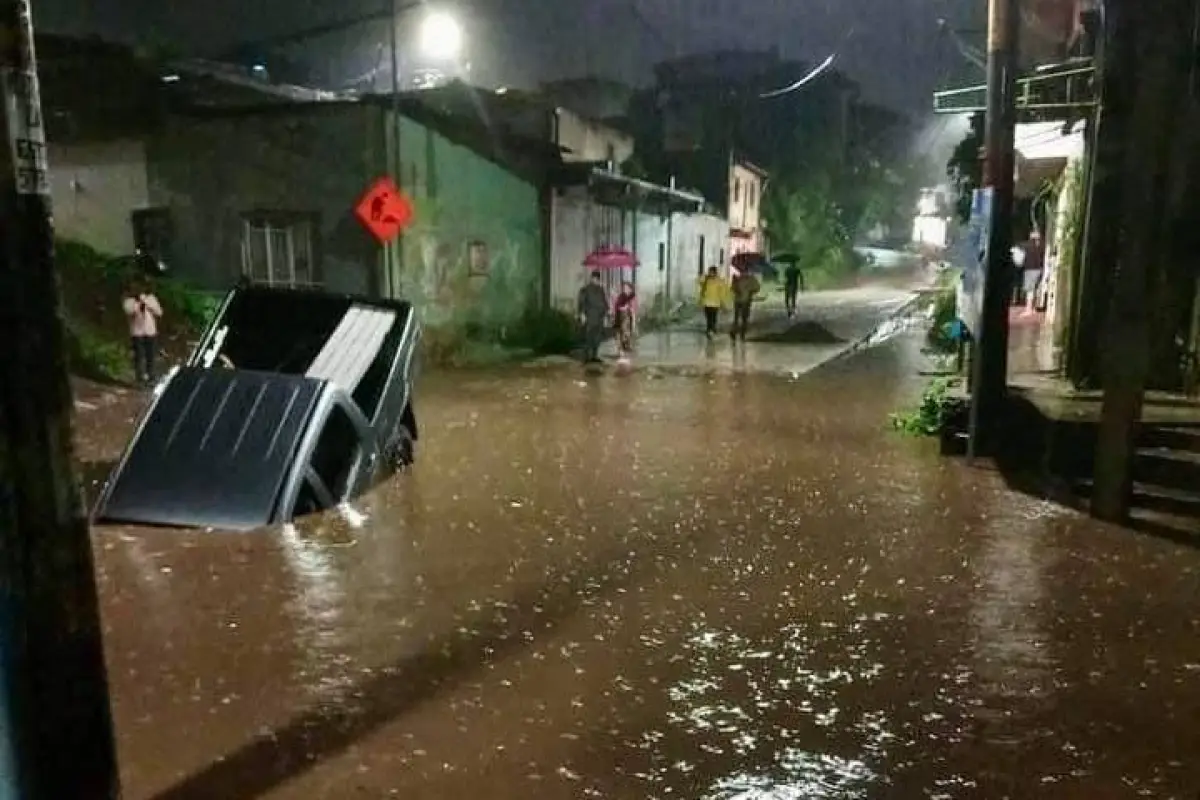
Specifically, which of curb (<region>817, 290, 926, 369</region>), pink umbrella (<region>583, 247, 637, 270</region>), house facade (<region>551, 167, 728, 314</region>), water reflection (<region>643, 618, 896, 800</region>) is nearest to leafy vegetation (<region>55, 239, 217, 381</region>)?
pink umbrella (<region>583, 247, 637, 270</region>)

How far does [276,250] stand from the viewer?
18938mm

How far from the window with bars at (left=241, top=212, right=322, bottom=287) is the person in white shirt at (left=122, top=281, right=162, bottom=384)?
13.0 ft

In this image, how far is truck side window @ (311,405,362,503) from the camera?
8.48 metres

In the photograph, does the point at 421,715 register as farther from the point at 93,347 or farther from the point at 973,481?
the point at 93,347

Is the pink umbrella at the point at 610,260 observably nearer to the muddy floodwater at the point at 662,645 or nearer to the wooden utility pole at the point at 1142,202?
the muddy floodwater at the point at 662,645

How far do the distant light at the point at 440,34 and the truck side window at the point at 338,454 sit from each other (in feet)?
60.7

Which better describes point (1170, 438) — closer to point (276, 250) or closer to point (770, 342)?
point (770, 342)

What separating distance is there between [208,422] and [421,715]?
13.2 ft

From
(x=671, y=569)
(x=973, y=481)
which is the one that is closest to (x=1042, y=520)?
(x=973, y=481)

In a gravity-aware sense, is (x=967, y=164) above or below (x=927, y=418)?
above

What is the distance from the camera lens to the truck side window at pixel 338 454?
848cm

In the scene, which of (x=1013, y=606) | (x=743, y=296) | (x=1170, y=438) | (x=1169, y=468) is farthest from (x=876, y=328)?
(x=1013, y=606)

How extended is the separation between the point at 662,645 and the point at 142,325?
36.5 feet

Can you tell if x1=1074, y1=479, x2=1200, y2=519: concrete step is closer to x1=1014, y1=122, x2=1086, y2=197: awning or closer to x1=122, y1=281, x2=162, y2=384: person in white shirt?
x1=1014, y1=122, x2=1086, y2=197: awning
